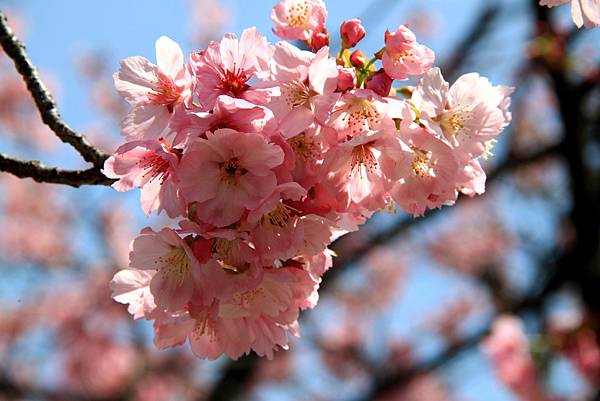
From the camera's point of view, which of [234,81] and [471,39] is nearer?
[234,81]

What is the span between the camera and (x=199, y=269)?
0.97 meters

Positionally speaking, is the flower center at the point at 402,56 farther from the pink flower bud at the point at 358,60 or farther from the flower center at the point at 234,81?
the flower center at the point at 234,81

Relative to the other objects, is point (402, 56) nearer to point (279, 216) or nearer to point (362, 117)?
point (362, 117)

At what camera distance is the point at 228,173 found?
958mm

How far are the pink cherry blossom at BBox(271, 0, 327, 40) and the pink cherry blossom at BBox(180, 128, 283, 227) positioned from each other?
11.9 inches

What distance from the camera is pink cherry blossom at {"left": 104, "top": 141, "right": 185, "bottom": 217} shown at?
3.17 ft

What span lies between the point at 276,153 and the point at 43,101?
0.66 metres

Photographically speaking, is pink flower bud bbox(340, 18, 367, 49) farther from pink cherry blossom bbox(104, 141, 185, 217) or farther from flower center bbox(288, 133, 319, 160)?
pink cherry blossom bbox(104, 141, 185, 217)

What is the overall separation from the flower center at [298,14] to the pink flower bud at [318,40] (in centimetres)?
3

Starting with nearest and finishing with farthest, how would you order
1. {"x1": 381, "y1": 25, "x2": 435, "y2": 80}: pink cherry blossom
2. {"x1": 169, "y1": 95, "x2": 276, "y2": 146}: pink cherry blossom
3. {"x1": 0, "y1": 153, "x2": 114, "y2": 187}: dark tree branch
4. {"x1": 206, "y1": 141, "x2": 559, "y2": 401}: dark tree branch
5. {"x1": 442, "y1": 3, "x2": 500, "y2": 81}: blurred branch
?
{"x1": 169, "y1": 95, "x2": 276, "y2": 146}: pink cherry blossom, {"x1": 381, "y1": 25, "x2": 435, "y2": 80}: pink cherry blossom, {"x1": 0, "y1": 153, "x2": 114, "y2": 187}: dark tree branch, {"x1": 206, "y1": 141, "x2": 559, "y2": 401}: dark tree branch, {"x1": 442, "y1": 3, "x2": 500, "y2": 81}: blurred branch

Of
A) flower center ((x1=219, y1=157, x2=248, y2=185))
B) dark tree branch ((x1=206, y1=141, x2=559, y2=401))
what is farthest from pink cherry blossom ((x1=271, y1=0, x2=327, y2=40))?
dark tree branch ((x1=206, y1=141, x2=559, y2=401))

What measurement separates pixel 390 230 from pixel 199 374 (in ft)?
14.3

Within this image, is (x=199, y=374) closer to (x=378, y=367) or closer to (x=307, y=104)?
(x=378, y=367)

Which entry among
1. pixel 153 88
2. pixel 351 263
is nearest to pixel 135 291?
pixel 153 88
